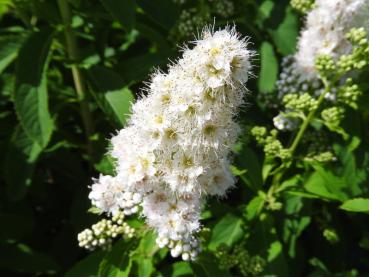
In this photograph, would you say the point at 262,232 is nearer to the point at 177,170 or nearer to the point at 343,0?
the point at 177,170

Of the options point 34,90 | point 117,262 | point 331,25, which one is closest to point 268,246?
point 117,262

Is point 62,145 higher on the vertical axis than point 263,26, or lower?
lower

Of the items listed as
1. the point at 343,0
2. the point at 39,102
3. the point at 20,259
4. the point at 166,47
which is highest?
the point at 343,0

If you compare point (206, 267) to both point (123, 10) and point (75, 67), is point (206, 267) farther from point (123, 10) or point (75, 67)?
point (75, 67)

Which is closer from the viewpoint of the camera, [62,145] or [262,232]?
[262,232]

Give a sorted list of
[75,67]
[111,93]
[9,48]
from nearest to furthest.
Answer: [111,93] < [9,48] < [75,67]

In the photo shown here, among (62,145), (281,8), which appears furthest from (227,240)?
(281,8)

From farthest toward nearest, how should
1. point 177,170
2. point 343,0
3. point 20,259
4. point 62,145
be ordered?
point 62,145 < point 20,259 < point 343,0 < point 177,170

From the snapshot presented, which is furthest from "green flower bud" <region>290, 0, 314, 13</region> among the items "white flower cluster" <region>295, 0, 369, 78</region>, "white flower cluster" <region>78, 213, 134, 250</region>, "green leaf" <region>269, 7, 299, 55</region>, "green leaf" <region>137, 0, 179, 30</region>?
"white flower cluster" <region>78, 213, 134, 250</region>
